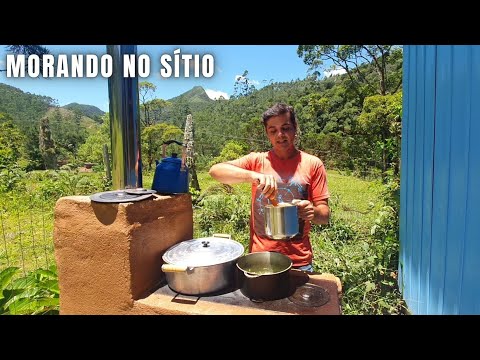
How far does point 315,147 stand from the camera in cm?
1122

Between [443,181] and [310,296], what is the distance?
5.30ft

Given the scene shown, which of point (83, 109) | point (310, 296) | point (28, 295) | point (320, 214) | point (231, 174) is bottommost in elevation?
point (28, 295)

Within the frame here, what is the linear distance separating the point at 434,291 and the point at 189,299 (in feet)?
7.15

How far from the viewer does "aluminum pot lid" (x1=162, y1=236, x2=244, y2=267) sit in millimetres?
1583

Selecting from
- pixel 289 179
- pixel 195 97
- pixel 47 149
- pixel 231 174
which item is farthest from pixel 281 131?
pixel 195 97

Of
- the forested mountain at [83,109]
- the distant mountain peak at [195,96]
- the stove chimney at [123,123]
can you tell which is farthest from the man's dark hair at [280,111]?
the forested mountain at [83,109]

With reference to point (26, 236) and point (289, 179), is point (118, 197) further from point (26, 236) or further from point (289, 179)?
point (26, 236)

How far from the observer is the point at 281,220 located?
5.58 feet

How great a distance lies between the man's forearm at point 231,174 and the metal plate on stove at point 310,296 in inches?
28.0

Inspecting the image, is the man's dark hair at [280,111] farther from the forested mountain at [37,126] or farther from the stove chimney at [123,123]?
the forested mountain at [37,126]

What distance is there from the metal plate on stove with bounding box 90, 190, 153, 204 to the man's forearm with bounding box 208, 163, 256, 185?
62 centimetres

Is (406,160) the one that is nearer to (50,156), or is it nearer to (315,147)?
(315,147)
